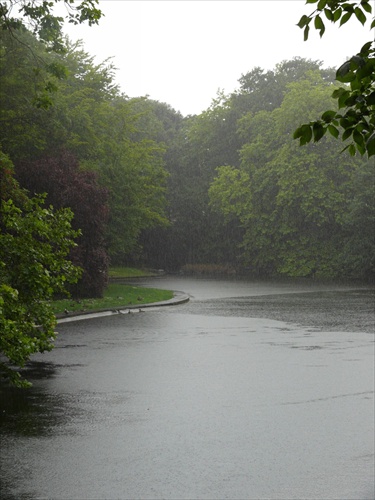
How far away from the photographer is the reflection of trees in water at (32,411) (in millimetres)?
8711

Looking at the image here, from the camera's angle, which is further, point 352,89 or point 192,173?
point 192,173

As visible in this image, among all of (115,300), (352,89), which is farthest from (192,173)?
(352,89)

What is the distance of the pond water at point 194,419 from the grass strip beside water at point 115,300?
7267 mm

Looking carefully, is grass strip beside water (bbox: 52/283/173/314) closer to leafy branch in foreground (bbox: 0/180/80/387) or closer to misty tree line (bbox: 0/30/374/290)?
misty tree line (bbox: 0/30/374/290)

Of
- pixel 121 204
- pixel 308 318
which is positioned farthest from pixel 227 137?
pixel 308 318

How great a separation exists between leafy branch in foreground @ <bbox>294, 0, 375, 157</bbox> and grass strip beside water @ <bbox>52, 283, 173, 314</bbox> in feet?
65.2

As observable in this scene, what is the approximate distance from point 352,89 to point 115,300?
84.6 ft

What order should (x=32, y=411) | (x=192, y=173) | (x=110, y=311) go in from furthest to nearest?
(x=192, y=173)
(x=110, y=311)
(x=32, y=411)

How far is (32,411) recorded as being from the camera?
973 centimetres

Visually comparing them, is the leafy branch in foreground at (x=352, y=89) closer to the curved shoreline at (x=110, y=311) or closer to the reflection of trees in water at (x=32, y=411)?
the reflection of trees in water at (x=32, y=411)

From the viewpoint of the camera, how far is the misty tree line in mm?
30219

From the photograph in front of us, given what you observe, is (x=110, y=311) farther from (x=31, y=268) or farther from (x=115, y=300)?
(x=31, y=268)

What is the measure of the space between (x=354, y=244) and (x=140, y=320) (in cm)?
3590

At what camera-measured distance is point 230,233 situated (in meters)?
75.2
